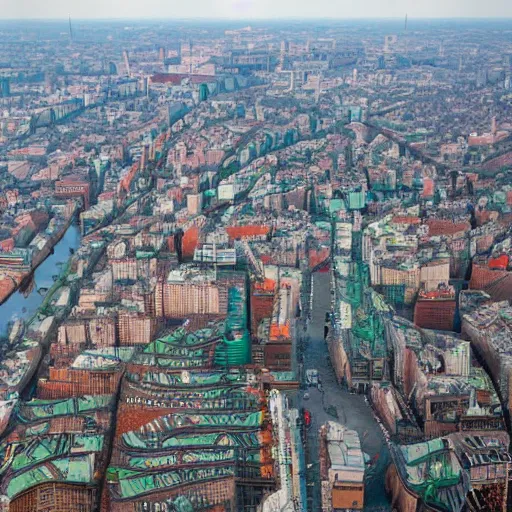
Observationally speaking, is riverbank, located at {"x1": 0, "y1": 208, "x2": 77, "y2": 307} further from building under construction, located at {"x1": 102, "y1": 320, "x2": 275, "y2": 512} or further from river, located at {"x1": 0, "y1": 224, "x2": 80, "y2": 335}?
building under construction, located at {"x1": 102, "y1": 320, "x2": 275, "y2": 512}

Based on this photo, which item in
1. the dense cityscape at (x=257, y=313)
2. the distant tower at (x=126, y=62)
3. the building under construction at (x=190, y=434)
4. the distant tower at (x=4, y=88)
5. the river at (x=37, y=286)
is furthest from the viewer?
the distant tower at (x=126, y=62)

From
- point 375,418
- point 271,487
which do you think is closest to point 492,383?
point 375,418

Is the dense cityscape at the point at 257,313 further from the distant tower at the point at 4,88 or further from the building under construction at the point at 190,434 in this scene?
the distant tower at the point at 4,88

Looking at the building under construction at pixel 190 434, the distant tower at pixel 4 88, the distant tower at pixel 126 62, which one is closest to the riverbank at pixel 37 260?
the building under construction at pixel 190 434

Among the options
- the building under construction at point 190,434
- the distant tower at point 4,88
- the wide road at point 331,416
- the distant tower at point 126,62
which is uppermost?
the building under construction at point 190,434

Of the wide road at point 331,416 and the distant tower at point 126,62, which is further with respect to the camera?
the distant tower at point 126,62

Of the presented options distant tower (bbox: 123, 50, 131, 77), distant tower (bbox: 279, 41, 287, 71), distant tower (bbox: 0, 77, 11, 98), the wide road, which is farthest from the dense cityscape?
distant tower (bbox: 279, 41, 287, 71)

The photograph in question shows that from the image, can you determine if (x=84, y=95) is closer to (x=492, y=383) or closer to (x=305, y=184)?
(x=305, y=184)
